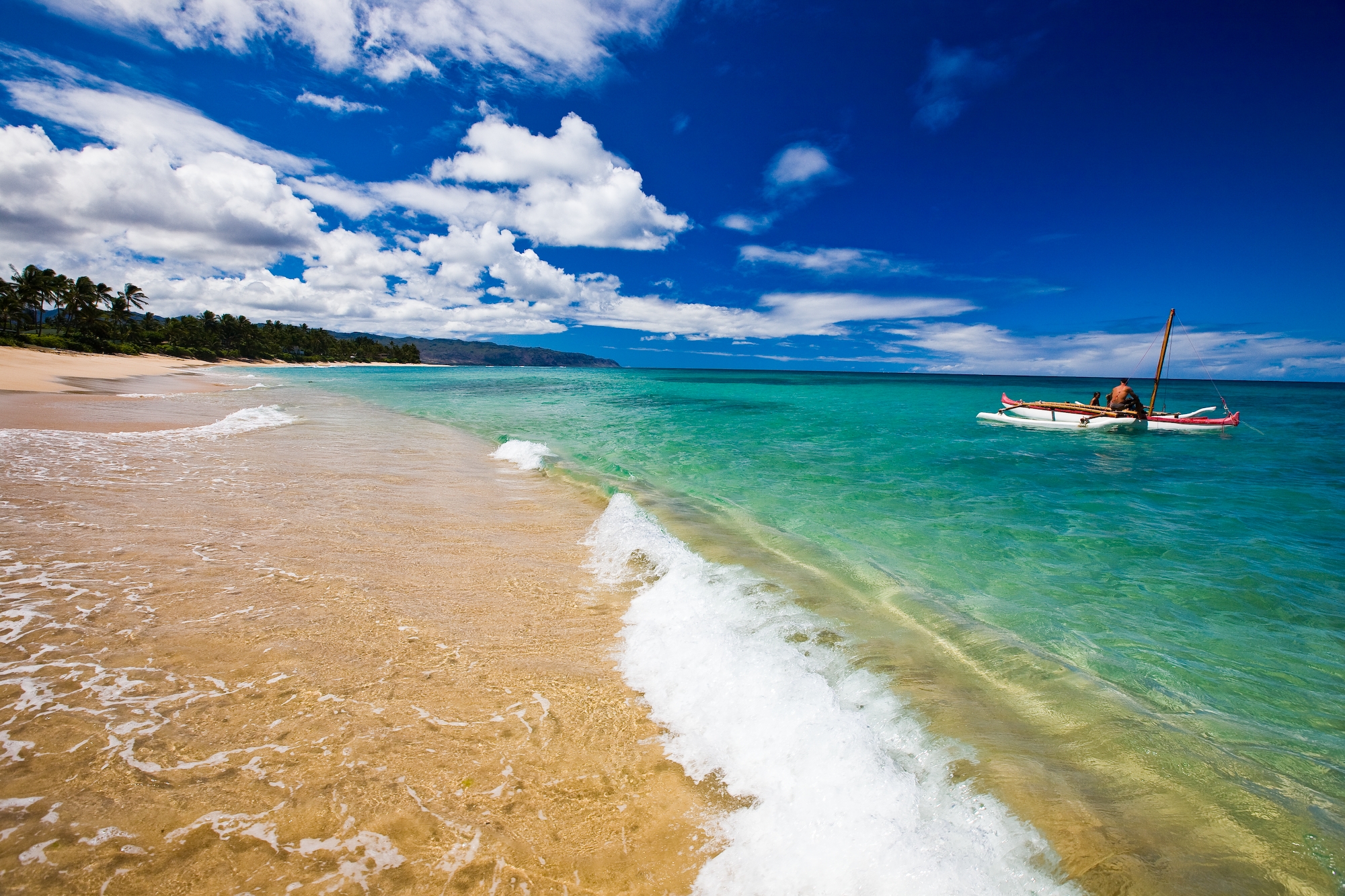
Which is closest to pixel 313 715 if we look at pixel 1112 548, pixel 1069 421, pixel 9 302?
pixel 1112 548

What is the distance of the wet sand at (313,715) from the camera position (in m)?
2.70

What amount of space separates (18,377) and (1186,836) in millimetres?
48961

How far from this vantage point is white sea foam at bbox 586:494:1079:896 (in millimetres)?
2803

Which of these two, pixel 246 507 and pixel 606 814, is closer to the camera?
pixel 606 814

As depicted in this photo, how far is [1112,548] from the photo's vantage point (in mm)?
9016

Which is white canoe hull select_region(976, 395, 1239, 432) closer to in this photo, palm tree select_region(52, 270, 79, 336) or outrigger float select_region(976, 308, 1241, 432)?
outrigger float select_region(976, 308, 1241, 432)

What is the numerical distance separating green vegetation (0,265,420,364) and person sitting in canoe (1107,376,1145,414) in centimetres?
9734

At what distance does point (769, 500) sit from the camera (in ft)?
38.8

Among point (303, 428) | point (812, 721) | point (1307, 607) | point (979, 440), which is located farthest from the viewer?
point (979, 440)

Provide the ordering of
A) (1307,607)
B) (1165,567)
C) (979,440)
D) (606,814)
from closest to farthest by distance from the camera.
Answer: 1. (606,814)
2. (1307,607)
3. (1165,567)
4. (979,440)

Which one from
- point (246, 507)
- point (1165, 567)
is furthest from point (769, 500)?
point (246, 507)

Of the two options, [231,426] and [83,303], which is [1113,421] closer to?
[231,426]

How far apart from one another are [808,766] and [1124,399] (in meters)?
33.7

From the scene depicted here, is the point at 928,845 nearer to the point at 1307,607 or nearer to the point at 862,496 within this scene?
the point at 1307,607
